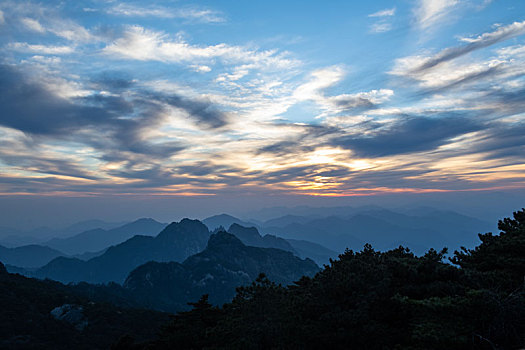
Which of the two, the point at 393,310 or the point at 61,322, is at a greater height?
the point at 393,310

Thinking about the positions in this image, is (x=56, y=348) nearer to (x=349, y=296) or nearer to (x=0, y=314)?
(x=0, y=314)

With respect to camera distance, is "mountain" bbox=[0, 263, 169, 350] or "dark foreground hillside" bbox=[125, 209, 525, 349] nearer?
"dark foreground hillside" bbox=[125, 209, 525, 349]

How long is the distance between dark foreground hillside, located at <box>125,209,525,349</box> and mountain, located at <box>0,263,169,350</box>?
5457cm

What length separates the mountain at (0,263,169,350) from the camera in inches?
2510

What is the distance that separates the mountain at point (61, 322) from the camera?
209ft

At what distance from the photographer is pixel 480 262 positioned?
83.2 ft

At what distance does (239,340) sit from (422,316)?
12.2m

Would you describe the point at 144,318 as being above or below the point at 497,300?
below

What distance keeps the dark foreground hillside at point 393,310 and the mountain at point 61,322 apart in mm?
54571

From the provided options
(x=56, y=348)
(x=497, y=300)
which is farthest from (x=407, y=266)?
(x=56, y=348)

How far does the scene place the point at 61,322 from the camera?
7569 centimetres

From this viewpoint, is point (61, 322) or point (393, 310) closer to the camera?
point (393, 310)

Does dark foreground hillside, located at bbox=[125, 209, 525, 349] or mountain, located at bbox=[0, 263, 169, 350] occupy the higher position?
dark foreground hillside, located at bbox=[125, 209, 525, 349]

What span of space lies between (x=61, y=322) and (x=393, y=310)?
3613 inches
